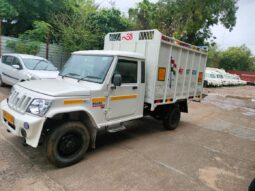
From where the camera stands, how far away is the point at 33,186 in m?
3.25

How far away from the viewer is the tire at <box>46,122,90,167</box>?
12.1 ft

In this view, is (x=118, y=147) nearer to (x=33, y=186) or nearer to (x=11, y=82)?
(x=33, y=186)

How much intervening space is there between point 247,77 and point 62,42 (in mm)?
39943

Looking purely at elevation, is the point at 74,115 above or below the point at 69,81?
below

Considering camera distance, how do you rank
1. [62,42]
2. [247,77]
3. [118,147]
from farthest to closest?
[247,77] → [62,42] → [118,147]

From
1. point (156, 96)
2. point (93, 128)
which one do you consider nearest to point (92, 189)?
point (93, 128)

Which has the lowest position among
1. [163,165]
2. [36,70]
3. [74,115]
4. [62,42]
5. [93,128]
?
[163,165]

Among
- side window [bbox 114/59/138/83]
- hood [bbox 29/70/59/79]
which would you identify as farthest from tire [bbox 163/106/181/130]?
hood [bbox 29/70/59/79]

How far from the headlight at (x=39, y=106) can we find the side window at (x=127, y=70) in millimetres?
1528

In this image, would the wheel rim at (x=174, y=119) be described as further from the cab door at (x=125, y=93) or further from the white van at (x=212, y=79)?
the white van at (x=212, y=79)

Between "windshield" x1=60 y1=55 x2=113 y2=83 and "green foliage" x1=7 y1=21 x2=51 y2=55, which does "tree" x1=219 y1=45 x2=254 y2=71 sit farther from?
"windshield" x1=60 y1=55 x2=113 y2=83

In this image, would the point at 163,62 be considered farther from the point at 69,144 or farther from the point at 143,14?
the point at 143,14

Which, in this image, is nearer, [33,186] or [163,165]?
[33,186]

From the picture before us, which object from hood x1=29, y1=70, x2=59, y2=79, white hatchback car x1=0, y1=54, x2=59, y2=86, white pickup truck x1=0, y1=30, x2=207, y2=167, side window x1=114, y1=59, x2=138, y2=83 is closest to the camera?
white pickup truck x1=0, y1=30, x2=207, y2=167
